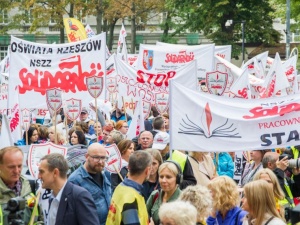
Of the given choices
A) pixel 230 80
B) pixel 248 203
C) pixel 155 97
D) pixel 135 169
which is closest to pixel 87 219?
pixel 135 169

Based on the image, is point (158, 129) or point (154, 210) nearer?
point (154, 210)

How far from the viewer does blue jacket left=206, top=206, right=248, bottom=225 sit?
7.71 meters

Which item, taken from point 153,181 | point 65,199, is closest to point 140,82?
point 153,181

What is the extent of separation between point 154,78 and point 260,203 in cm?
1222

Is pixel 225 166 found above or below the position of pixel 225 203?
below

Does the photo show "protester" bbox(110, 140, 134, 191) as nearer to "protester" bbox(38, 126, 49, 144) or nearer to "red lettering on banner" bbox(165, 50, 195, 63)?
"protester" bbox(38, 126, 49, 144)

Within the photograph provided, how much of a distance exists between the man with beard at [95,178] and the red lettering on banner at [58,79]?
790 cm

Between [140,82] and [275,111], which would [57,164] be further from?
[140,82]

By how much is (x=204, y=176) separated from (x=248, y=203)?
3.17 metres

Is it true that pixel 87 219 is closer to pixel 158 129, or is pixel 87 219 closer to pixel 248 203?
pixel 248 203

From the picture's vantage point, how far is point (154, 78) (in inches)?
747

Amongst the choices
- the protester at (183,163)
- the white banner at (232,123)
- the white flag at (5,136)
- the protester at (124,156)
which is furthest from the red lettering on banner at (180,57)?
the white banner at (232,123)

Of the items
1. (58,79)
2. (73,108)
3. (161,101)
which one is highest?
(58,79)

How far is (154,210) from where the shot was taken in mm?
7898
